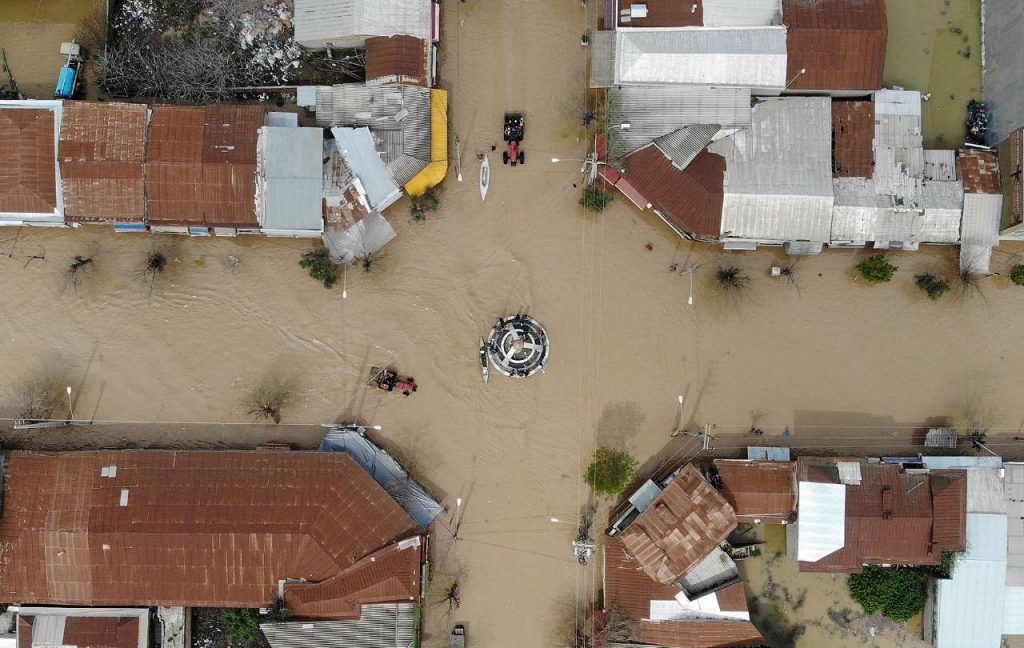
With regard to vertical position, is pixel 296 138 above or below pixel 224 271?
above

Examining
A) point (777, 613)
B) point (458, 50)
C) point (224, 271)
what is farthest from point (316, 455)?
point (777, 613)

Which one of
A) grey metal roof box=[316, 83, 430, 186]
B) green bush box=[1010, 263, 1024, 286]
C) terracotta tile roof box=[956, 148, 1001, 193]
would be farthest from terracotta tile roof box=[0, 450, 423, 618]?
green bush box=[1010, 263, 1024, 286]

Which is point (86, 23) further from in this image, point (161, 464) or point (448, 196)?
point (161, 464)

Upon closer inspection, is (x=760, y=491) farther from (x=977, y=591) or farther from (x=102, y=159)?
(x=102, y=159)

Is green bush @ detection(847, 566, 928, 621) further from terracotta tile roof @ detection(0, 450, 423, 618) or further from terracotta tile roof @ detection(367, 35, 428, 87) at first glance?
terracotta tile roof @ detection(367, 35, 428, 87)

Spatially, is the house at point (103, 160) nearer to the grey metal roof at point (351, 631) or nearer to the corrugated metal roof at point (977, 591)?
the grey metal roof at point (351, 631)

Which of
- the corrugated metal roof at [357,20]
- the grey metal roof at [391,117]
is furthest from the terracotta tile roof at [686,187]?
the corrugated metal roof at [357,20]
